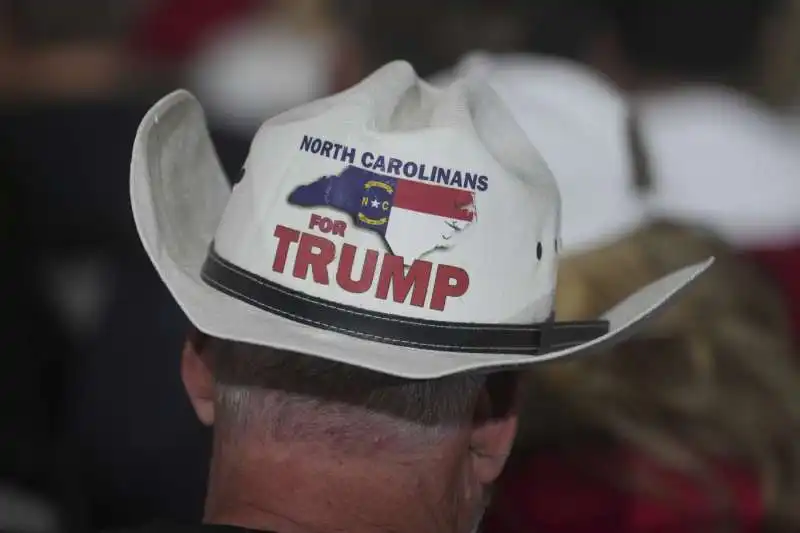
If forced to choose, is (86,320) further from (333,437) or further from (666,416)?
(333,437)

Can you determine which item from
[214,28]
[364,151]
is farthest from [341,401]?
[214,28]

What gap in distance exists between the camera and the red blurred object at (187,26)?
11.0 feet

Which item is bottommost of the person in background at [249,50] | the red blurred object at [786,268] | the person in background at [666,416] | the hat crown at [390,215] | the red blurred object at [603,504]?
the red blurred object at [603,504]

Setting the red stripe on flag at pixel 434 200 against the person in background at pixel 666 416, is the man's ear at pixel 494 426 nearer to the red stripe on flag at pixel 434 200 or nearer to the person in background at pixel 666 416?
the red stripe on flag at pixel 434 200

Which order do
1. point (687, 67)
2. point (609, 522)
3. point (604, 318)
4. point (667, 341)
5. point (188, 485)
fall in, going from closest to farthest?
point (604, 318) → point (609, 522) → point (667, 341) → point (188, 485) → point (687, 67)

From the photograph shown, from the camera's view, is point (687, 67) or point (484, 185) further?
point (687, 67)

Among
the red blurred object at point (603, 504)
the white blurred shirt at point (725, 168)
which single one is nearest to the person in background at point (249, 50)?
the white blurred shirt at point (725, 168)

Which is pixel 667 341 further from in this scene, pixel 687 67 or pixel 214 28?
pixel 214 28

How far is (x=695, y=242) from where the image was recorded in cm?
206

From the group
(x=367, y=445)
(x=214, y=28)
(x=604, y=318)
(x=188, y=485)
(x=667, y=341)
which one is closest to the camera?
(x=367, y=445)

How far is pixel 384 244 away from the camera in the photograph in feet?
3.80

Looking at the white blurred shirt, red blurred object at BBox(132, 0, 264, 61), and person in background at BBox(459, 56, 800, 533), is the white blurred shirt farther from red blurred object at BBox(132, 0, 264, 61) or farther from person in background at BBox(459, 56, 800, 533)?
red blurred object at BBox(132, 0, 264, 61)

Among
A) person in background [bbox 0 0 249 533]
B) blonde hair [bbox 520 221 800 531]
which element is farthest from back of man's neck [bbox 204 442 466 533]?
person in background [bbox 0 0 249 533]

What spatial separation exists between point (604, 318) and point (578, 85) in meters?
0.95
